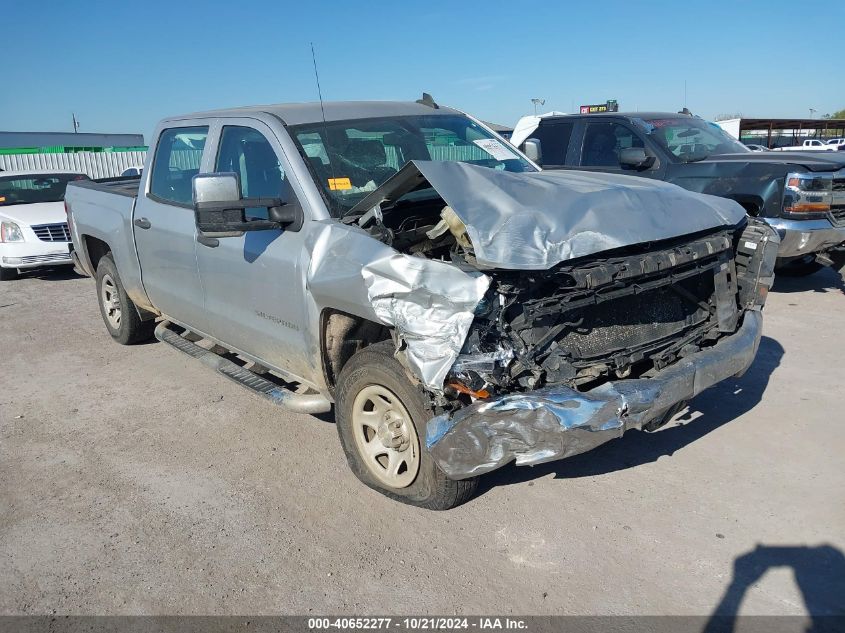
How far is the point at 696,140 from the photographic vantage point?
27.3 ft

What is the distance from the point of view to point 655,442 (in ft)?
13.8

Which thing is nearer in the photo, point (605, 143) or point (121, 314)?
point (121, 314)

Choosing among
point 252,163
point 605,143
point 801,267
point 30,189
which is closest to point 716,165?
point 605,143

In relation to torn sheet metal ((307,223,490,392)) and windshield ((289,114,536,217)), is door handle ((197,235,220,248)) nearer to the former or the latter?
windshield ((289,114,536,217))

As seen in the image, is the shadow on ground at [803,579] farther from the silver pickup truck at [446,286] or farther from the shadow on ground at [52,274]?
the shadow on ground at [52,274]

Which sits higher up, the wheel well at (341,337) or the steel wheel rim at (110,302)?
the wheel well at (341,337)

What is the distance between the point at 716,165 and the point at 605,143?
1394 mm

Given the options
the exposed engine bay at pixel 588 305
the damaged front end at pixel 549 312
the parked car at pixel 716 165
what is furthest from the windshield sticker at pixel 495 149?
the damaged front end at pixel 549 312

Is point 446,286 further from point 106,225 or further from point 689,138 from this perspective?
point 689,138

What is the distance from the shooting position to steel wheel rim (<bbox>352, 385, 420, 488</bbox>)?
3.42 meters

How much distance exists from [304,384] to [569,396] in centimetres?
182

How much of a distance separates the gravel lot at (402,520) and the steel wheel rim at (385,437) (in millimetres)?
202

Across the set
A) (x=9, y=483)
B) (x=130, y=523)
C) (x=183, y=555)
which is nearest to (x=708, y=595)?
(x=183, y=555)

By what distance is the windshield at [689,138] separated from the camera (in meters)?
8.07
